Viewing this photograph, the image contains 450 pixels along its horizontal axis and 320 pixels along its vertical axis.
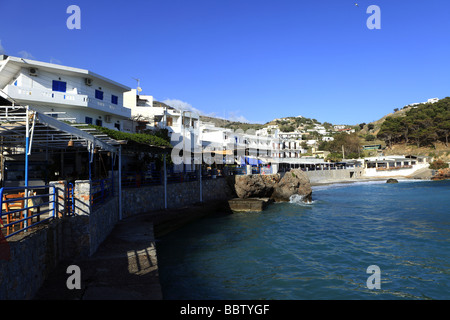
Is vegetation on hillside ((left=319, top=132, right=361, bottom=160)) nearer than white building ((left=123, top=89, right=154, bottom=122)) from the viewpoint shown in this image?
No

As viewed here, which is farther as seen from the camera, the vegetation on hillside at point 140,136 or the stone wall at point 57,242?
the vegetation on hillside at point 140,136

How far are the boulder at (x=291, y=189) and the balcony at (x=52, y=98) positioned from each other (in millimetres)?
20164

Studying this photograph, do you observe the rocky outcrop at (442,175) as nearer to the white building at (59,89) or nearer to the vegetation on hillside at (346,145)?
the vegetation on hillside at (346,145)

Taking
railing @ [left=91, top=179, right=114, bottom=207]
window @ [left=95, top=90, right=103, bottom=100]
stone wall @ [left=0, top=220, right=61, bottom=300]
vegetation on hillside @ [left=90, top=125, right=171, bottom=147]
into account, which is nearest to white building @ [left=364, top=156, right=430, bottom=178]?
vegetation on hillside @ [left=90, top=125, right=171, bottom=147]

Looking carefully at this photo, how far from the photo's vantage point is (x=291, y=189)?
31094mm

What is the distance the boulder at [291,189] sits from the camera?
3105 centimetres

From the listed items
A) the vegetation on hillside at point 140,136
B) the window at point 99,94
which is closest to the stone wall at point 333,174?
the vegetation on hillside at point 140,136

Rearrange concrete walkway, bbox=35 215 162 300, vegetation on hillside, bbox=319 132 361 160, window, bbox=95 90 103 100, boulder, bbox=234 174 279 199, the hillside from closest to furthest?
concrete walkway, bbox=35 215 162 300
boulder, bbox=234 174 279 199
window, bbox=95 90 103 100
the hillside
vegetation on hillside, bbox=319 132 361 160

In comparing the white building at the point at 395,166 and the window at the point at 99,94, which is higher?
the window at the point at 99,94

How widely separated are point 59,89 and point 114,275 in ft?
80.7

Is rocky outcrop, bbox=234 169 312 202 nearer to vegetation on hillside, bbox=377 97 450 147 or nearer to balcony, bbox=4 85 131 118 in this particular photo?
balcony, bbox=4 85 131 118

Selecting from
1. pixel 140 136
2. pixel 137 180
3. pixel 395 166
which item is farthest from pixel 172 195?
pixel 395 166

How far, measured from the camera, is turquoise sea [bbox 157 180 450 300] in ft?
28.8

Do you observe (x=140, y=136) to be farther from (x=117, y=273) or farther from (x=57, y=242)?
(x=117, y=273)
